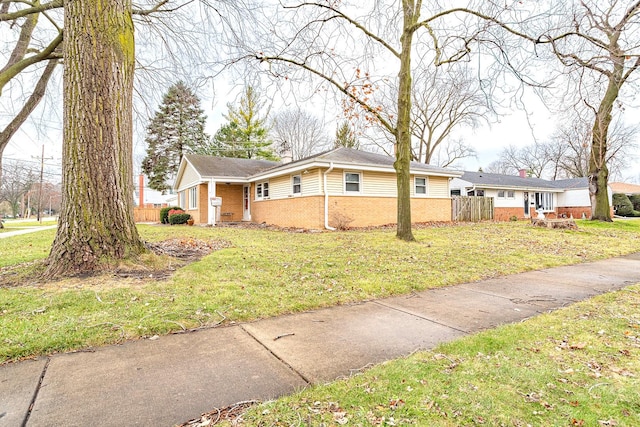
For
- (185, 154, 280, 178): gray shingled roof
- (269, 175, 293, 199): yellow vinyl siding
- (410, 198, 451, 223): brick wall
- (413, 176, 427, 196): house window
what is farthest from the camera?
(185, 154, 280, 178): gray shingled roof

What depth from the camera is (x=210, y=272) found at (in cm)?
561

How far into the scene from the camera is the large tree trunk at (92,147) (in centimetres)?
502

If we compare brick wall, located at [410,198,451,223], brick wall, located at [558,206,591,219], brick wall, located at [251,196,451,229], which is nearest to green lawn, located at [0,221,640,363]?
brick wall, located at [251,196,451,229]

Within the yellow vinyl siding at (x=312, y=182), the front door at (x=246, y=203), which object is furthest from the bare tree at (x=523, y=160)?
the yellow vinyl siding at (x=312, y=182)

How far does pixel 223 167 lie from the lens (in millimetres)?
20641

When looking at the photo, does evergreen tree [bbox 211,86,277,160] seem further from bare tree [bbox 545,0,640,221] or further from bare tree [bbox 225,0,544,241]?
bare tree [bbox 545,0,640,221]

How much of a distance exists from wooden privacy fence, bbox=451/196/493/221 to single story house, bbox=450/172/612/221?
328 cm

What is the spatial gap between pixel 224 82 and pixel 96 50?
2.89 metres

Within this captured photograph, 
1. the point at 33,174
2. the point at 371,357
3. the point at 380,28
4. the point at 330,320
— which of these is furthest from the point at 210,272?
the point at 33,174

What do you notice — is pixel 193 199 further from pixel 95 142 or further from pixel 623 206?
pixel 623 206

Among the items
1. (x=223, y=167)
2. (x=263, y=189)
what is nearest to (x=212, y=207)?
(x=263, y=189)

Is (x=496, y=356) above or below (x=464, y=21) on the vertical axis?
below

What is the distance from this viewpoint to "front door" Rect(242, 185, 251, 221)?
20.2 metres

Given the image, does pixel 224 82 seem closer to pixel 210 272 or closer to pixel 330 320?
pixel 210 272
